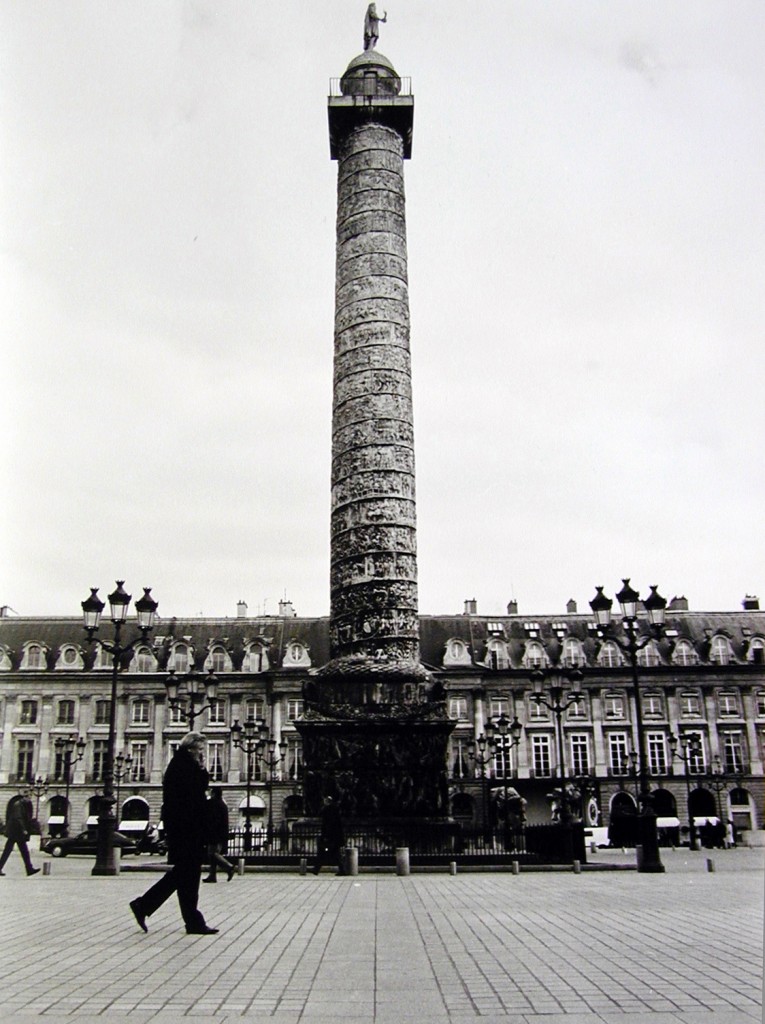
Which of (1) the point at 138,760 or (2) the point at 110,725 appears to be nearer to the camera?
(2) the point at 110,725

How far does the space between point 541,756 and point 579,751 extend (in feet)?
4.94

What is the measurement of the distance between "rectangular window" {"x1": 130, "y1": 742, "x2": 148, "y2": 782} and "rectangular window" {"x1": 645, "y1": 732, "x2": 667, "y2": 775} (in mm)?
19951

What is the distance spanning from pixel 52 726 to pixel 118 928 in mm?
36876

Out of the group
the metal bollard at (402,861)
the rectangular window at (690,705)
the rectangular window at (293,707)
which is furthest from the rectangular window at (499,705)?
the metal bollard at (402,861)

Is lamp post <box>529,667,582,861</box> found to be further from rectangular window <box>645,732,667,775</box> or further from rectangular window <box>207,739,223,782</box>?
rectangular window <box>207,739,223,782</box>

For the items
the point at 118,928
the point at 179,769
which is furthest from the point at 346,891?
the point at 179,769

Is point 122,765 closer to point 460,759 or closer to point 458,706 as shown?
point 460,759

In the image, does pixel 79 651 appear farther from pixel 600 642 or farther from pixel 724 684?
pixel 724 684

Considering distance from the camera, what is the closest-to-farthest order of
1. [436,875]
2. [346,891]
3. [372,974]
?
[372,974]
[346,891]
[436,875]

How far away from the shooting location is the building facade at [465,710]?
39375 mm

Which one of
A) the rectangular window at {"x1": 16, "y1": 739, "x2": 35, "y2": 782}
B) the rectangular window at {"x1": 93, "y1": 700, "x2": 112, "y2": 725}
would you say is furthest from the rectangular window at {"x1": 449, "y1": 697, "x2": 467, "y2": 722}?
the rectangular window at {"x1": 16, "y1": 739, "x2": 35, "y2": 782}

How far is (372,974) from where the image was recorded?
5.41 metres

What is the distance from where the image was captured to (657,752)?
40.1m

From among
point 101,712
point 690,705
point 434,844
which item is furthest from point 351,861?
point 101,712
